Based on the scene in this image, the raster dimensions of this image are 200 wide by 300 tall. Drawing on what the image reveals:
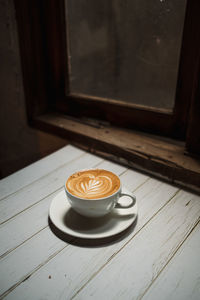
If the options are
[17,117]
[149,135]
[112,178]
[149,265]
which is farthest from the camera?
[17,117]

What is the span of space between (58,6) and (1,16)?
261 millimetres

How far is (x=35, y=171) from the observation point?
2.86 feet

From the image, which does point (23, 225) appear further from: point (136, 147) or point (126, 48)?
point (126, 48)

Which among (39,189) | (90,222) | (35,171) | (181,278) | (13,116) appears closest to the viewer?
(181,278)

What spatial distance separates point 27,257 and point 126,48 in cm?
90

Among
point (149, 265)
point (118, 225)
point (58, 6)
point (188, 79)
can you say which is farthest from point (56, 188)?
point (58, 6)

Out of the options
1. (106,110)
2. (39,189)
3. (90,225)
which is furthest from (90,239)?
(106,110)

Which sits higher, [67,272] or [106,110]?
[106,110]

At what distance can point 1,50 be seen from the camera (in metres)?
1.16

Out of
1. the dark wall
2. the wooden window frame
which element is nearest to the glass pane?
the wooden window frame

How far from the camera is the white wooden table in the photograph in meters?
0.47

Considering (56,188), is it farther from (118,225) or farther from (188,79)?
(188,79)

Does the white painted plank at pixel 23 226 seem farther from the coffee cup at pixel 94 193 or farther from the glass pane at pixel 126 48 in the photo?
the glass pane at pixel 126 48

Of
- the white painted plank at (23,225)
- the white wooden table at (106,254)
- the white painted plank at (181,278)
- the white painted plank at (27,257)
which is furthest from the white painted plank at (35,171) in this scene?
the white painted plank at (181,278)
